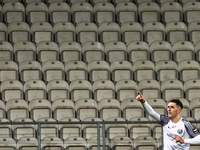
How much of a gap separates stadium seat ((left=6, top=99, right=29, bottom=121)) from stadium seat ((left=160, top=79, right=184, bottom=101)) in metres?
2.54

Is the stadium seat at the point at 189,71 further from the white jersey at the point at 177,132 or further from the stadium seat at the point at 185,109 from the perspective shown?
the white jersey at the point at 177,132

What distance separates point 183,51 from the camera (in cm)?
912

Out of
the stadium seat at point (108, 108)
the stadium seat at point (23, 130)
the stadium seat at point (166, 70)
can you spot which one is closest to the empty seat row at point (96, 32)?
the stadium seat at point (166, 70)

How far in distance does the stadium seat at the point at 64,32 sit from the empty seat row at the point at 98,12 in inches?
11.7

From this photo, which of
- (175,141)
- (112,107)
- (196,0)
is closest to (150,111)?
(175,141)

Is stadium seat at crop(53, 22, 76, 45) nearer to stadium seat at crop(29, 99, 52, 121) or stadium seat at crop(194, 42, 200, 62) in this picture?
stadium seat at crop(29, 99, 52, 121)

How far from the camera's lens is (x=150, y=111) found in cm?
470

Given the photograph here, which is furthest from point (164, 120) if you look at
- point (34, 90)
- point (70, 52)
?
point (70, 52)

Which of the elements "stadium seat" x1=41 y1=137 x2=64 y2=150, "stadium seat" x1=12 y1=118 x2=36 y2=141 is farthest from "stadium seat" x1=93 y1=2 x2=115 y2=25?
"stadium seat" x1=41 y1=137 x2=64 y2=150

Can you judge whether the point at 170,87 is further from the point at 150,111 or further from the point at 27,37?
the point at 150,111

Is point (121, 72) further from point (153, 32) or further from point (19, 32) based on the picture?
point (19, 32)

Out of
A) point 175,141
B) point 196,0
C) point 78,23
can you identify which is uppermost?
point 196,0

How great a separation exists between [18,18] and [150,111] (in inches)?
222

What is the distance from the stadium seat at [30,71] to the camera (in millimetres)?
8609
